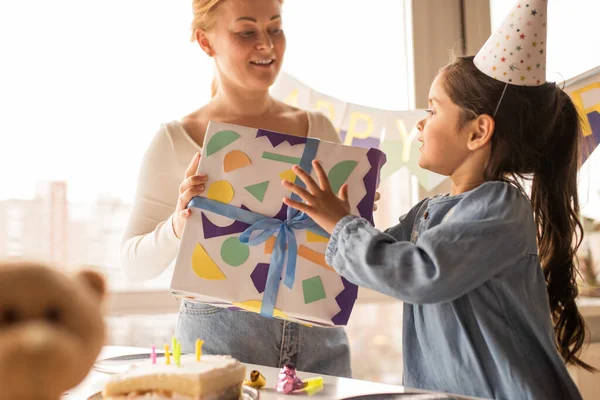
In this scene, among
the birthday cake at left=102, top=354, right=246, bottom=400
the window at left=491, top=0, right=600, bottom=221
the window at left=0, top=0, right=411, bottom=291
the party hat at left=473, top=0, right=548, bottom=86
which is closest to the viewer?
the birthday cake at left=102, top=354, right=246, bottom=400

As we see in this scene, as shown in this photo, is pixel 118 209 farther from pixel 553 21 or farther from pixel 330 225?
pixel 553 21

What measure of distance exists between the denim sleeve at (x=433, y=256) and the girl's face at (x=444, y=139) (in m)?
0.19

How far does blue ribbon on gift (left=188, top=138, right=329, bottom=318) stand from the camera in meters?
1.00

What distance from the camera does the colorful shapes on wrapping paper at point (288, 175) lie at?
1.03m

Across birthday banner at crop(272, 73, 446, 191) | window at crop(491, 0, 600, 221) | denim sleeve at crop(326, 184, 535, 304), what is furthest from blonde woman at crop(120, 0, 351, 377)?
window at crop(491, 0, 600, 221)

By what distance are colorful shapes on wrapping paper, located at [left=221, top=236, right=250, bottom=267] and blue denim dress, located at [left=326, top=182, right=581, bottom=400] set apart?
0.13 metres

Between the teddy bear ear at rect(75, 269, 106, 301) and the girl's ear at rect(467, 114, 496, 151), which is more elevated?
the girl's ear at rect(467, 114, 496, 151)

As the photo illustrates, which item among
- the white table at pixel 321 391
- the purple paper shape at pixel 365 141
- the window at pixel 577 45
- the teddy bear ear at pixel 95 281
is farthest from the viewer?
the window at pixel 577 45

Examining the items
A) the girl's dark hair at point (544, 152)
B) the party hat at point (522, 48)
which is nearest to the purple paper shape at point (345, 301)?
the girl's dark hair at point (544, 152)

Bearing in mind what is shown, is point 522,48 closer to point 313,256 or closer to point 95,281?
point 313,256

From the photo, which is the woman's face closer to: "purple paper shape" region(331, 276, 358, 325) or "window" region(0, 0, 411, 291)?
"purple paper shape" region(331, 276, 358, 325)

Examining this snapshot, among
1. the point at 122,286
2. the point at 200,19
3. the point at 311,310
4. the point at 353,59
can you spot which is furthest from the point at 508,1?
the point at 311,310

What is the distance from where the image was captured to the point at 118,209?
2.16 m

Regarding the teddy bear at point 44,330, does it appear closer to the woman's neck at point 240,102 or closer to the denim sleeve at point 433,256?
the denim sleeve at point 433,256
